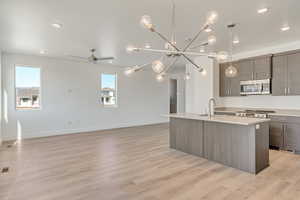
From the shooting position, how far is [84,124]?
714 centimetres

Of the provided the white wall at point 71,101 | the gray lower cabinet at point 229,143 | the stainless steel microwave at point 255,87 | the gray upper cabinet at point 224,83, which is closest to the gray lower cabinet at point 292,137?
the stainless steel microwave at point 255,87

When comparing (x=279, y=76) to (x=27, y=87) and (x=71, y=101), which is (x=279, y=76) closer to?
(x=71, y=101)

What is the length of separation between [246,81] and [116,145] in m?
4.24

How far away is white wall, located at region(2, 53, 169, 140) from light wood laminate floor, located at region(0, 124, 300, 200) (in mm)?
1744

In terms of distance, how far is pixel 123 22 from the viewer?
3.48m

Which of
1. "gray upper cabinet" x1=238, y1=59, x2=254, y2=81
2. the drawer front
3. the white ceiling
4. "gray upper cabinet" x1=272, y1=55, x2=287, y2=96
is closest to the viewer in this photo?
the white ceiling

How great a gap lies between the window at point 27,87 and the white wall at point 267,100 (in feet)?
21.2

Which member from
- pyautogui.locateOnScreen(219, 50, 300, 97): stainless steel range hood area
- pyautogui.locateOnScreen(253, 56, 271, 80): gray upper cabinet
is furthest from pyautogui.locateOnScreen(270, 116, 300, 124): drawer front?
pyautogui.locateOnScreen(253, 56, 271, 80): gray upper cabinet

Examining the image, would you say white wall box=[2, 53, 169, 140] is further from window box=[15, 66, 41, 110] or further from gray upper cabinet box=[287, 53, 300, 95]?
gray upper cabinet box=[287, 53, 300, 95]

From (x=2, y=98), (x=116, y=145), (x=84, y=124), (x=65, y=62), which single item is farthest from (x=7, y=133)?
(x=116, y=145)

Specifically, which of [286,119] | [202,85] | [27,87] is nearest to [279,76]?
[286,119]

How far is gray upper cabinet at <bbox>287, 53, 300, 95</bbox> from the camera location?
14.4ft

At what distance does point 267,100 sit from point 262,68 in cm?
97

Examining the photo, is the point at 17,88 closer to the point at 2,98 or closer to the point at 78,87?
the point at 2,98
